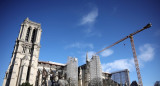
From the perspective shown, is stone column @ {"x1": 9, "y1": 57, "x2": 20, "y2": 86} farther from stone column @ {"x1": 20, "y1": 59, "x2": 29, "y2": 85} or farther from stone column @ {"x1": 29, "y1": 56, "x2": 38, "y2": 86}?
Result: stone column @ {"x1": 29, "y1": 56, "x2": 38, "y2": 86}

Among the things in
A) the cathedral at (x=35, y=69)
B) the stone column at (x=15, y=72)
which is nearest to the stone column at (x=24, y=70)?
the cathedral at (x=35, y=69)

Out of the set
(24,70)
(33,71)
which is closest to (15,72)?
(24,70)

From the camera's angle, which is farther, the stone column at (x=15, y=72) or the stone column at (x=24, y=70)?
the stone column at (x=24, y=70)

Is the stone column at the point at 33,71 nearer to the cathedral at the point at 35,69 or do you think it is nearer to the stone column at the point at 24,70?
the cathedral at the point at 35,69

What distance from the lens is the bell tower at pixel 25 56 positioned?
40759mm

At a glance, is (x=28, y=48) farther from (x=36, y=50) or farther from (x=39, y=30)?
(x=39, y=30)

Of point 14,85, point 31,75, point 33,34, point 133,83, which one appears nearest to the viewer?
point 14,85

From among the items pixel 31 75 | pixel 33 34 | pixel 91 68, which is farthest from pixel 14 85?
pixel 91 68

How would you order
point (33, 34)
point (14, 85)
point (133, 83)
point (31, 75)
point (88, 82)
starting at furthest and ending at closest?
point (133, 83), point (33, 34), point (88, 82), point (31, 75), point (14, 85)

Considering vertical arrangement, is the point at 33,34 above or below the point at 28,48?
above

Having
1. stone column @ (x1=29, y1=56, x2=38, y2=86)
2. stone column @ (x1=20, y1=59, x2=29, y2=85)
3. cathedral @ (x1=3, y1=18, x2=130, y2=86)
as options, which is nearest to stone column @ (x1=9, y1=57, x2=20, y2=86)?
cathedral @ (x1=3, y1=18, x2=130, y2=86)

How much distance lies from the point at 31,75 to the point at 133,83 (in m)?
52.1

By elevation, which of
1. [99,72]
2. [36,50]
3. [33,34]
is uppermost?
[33,34]

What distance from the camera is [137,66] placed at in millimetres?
52969
